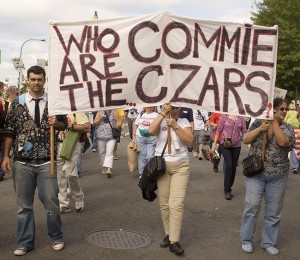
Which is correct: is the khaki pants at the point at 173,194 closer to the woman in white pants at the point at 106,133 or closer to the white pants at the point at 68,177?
the white pants at the point at 68,177

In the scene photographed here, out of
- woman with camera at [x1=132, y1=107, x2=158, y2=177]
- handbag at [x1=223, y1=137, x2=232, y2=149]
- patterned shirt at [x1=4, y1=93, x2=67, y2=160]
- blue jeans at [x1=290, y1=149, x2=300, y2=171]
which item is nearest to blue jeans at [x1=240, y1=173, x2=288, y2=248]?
patterned shirt at [x1=4, y1=93, x2=67, y2=160]

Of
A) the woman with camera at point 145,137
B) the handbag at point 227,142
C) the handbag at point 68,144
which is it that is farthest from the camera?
the woman with camera at point 145,137

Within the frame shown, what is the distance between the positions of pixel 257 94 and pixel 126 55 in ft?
4.82

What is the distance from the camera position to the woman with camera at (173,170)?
199 inches

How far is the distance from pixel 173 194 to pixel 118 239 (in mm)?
958

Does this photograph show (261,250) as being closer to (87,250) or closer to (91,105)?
(87,250)

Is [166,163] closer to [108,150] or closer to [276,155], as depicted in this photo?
[276,155]

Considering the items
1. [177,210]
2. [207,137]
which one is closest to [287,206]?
[177,210]

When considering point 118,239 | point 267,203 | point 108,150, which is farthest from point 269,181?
point 108,150

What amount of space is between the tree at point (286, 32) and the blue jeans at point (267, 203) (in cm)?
3294

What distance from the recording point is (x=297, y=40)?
36281 mm

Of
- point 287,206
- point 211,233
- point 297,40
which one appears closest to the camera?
point 211,233

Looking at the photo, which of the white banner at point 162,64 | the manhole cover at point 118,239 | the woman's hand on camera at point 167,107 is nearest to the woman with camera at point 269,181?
the white banner at point 162,64

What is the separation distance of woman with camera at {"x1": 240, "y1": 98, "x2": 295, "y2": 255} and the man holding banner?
2.15 meters
